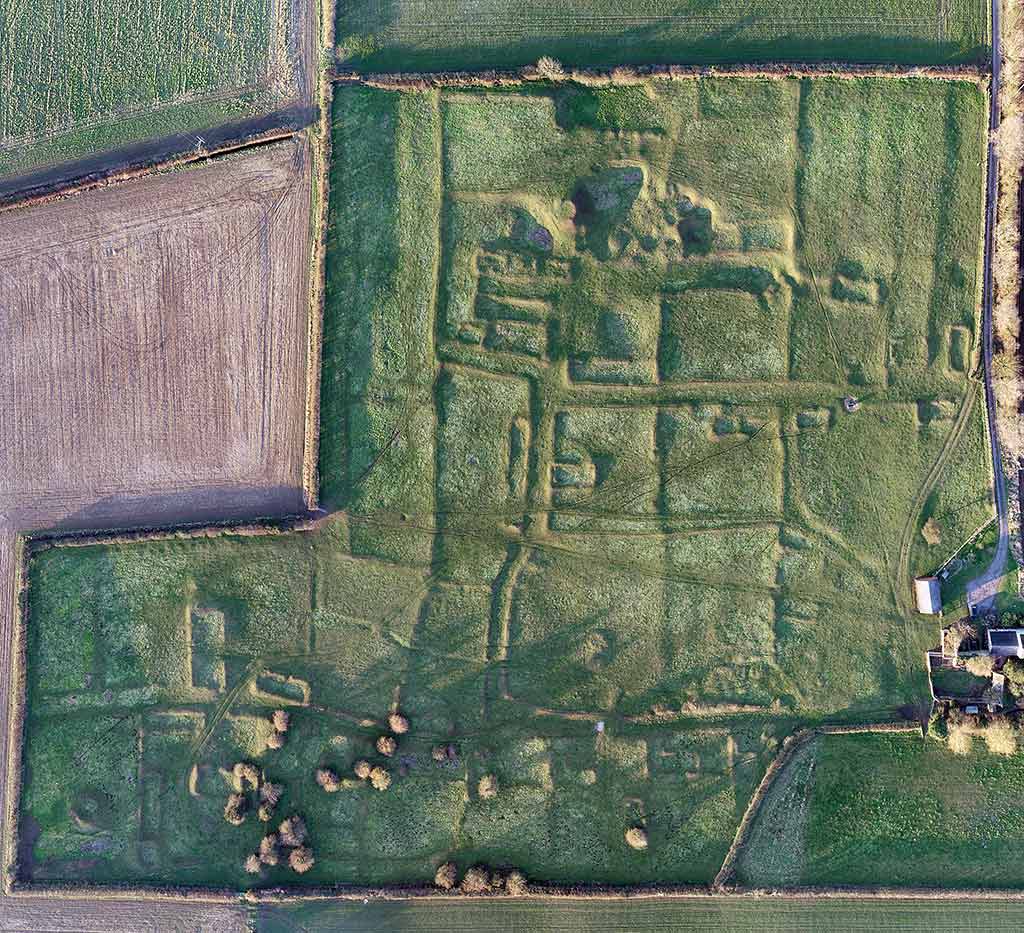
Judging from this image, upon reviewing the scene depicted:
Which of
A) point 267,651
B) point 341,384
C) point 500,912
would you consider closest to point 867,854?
point 500,912

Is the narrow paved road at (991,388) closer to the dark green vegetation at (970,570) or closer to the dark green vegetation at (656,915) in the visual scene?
the dark green vegetation at (970,570)

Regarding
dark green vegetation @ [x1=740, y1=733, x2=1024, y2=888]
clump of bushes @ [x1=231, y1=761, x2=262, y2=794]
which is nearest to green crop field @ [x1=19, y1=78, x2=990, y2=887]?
clump of bushes @ [x1=231, y1=761, x2=262, y2=794]

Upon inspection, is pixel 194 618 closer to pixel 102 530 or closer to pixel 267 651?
pixel 267 651

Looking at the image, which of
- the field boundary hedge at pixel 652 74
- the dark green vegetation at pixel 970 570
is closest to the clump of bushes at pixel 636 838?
the dark green vegetation at pixel 970 570

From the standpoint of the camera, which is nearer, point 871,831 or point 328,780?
point 328,780

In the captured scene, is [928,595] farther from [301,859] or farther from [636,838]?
[301,859]

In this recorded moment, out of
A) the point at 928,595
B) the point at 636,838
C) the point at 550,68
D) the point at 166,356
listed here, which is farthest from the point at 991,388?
the point at 166,356
